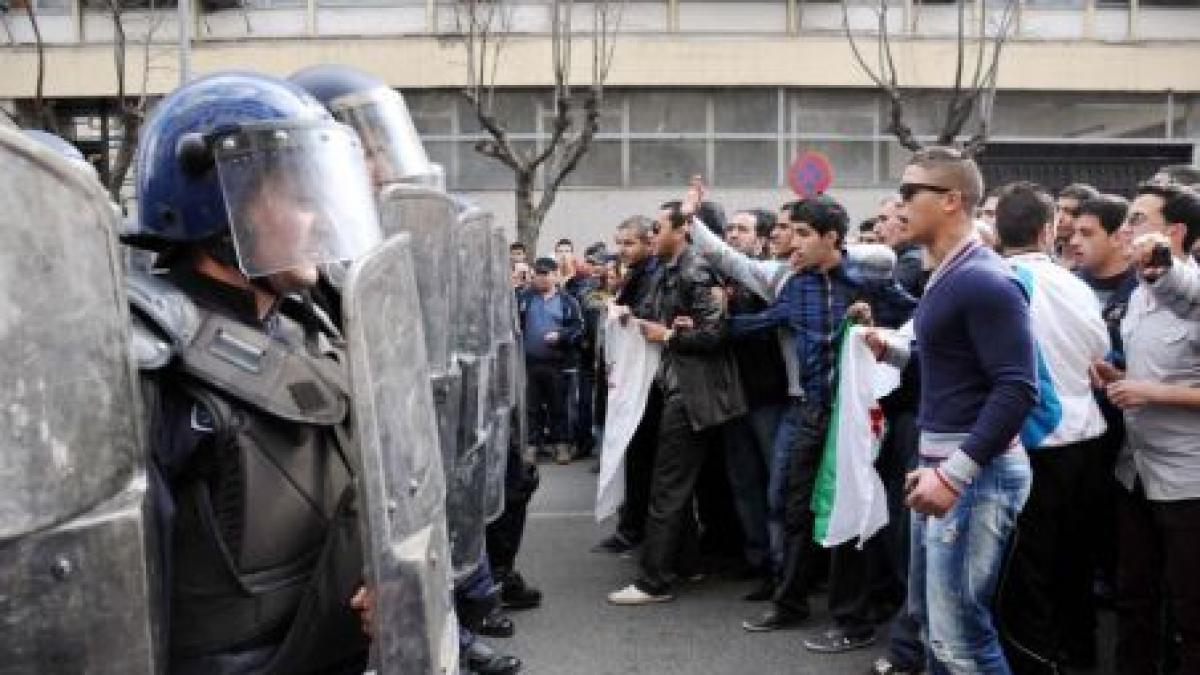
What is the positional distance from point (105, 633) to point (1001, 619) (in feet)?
12.2

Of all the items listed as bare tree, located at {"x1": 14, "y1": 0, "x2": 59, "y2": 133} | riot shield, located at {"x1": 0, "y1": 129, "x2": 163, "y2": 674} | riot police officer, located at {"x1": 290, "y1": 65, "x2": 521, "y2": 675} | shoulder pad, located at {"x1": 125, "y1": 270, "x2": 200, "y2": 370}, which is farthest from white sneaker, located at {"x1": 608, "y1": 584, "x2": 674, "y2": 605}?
bare tree, located at {"x1": 14, "y1": 0, "x2": 59, "y2": 133}

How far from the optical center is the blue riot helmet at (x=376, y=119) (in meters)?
4.34

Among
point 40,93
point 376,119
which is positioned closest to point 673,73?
point 40,93

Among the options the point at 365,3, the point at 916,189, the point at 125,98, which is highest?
the point at 365,3

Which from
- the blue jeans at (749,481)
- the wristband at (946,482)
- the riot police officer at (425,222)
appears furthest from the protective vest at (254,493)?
the blue jeans at (749,481)

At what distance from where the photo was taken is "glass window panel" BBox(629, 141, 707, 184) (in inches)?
852

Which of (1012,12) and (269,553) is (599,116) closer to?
(1012,12)

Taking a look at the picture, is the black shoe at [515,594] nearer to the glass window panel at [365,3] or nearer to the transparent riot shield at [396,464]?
the transparent riot shield at [396,464]

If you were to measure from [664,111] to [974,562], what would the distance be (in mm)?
18593

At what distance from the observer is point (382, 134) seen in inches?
173

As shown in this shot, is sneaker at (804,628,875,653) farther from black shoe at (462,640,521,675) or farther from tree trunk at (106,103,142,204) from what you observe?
tree trunk at (106,103,142,204)

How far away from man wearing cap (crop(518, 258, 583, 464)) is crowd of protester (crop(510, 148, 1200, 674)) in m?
3.55

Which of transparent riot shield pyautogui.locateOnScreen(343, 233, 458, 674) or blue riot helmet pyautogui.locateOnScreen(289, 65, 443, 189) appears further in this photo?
blue riot helmet pyautogui.locateOnScreen(289, 65, 443, 189)

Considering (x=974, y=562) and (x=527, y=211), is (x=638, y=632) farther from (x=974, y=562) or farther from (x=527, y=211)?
(x=527, y=211)
